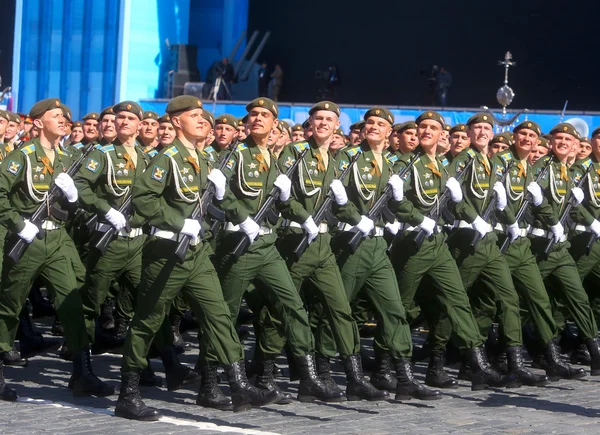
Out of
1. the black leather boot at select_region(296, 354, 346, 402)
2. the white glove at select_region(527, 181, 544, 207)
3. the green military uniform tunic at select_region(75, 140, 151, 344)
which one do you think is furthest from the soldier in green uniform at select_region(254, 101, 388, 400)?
the white glove at select_region(527, 181, 544, 207)

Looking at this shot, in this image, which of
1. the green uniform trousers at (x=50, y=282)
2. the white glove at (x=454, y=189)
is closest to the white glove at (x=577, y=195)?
the white glove at (x=454, y=189)

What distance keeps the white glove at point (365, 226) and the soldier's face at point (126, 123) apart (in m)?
1.57

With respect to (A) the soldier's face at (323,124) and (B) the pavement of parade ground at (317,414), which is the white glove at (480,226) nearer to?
(B) the pavement of parade ground at (317,414)

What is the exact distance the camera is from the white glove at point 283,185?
753 centimetres

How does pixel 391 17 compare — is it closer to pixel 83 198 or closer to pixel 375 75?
pixel 375 75

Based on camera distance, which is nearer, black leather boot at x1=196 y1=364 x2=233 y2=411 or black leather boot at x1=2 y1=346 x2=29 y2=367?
black leather boot at x1=196 y1=364 x2=233 y2=411

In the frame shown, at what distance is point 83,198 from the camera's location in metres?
8.00

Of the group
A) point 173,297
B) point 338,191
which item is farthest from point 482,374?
point 173,297

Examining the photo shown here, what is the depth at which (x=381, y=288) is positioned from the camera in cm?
793

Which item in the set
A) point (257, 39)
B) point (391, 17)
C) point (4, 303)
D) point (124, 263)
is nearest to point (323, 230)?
point (124, 263)

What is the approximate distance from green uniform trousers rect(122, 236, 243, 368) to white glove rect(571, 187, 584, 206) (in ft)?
10.5

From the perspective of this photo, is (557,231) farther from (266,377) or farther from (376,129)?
(266,377)

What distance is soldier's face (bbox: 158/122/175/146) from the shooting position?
31.6 feet

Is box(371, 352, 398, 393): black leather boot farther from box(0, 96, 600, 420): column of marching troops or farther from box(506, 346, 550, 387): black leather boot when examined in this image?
box(506, 346, 550, 387): black leather boot
